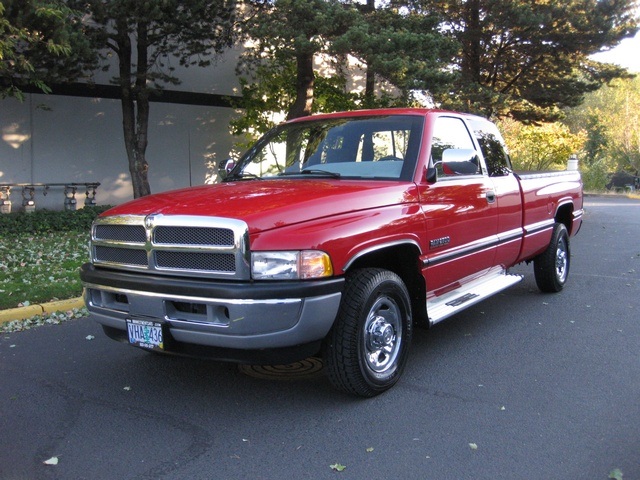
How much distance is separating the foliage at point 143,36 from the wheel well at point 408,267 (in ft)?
29.1

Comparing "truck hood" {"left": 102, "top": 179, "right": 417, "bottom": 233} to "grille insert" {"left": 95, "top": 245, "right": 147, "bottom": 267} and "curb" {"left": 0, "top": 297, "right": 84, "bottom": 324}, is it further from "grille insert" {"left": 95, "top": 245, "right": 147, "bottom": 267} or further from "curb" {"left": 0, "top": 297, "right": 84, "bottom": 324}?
"curb" {"left": 0, "top": 297, "right": 84, "bottom": 324}

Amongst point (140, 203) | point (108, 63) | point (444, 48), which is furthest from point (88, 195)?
point (140, 203)

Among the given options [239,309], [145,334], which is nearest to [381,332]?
[239,309]

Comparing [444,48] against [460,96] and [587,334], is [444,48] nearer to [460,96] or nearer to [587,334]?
[460,96]

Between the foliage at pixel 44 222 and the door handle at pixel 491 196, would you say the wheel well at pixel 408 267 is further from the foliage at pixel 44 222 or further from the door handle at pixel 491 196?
the foliage at pixel 44 222

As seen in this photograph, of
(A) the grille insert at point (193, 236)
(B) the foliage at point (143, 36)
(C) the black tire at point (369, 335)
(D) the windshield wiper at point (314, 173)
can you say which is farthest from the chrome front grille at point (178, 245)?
(B) the foliage at point (143, 36)

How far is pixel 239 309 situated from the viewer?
359 cm

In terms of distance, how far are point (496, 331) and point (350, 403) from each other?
2.38 metres

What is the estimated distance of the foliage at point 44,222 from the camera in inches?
480

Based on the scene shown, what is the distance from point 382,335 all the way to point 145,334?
5.26 feet

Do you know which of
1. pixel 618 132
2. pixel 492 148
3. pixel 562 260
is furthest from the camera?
pixel 618 132

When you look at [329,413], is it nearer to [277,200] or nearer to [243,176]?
[277,200]

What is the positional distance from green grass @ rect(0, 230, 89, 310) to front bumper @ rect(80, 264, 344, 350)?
145 inches

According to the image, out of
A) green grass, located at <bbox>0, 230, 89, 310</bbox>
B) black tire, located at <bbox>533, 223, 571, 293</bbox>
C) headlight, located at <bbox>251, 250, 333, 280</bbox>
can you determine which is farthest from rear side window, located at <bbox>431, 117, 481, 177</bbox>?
green grass, located at <bbox>0, 230, 89, 310</bbox>
